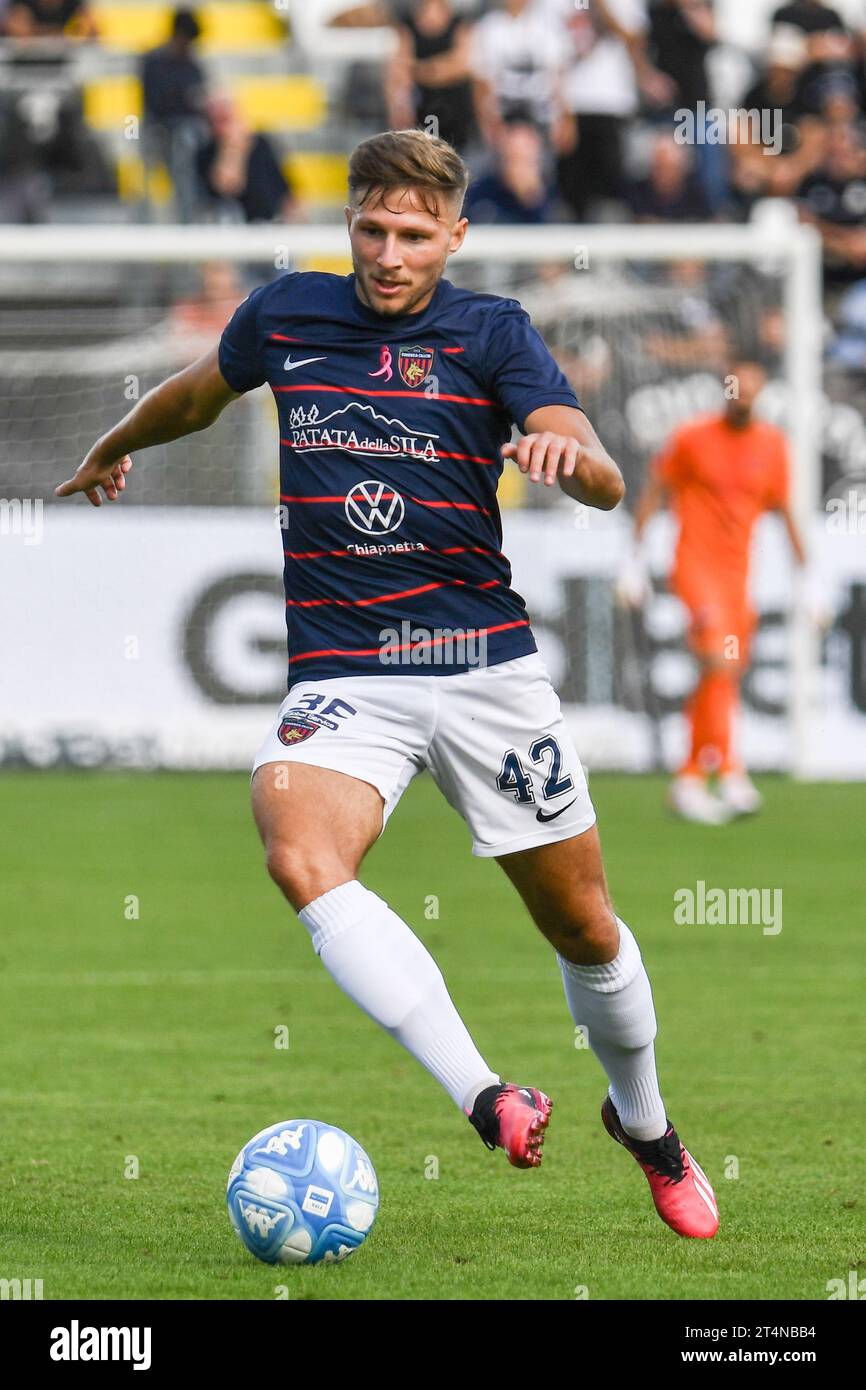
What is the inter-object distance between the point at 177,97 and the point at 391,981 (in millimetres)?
15332

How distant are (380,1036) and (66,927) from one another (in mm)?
2696

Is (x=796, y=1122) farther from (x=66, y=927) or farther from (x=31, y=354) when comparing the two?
(x=31, y=354)

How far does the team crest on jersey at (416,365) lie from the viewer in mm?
4871

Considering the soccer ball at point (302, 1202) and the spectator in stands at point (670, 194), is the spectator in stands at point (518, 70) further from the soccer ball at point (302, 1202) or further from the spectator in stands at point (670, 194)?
the soccer ball at point (302, 1202)

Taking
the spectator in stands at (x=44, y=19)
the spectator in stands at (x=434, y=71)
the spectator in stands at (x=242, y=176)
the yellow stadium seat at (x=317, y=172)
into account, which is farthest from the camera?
the yellow stadium seat at (x=317, y=172)

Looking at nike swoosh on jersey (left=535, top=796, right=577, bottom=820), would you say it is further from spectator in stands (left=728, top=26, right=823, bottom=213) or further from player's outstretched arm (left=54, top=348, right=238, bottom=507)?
spectator in stands (left=728, top=26, right=823, bottom=213)

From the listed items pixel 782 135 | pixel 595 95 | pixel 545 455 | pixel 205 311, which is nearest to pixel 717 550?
pixel 205 311

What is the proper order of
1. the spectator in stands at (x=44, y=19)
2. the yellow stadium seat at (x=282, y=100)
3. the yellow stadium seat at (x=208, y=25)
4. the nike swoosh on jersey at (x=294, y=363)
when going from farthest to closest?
the yellow stadium seat at (x=208, y=25) < the yellow stadium seat at (x=282, y=100) < the spectator in stands at (x=44, y=19) < the nike swoosh on jersey at (x=294, y=363)

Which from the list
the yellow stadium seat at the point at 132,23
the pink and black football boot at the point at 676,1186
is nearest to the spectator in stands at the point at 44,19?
the yellow stadium seat at the point at 132,23

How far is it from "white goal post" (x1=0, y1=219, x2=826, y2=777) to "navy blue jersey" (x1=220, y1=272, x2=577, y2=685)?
10.3m

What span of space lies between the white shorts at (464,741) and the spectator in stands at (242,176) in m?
14.2

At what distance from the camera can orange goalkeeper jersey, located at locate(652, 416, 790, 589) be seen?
13.9 meters

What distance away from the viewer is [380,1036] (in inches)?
307

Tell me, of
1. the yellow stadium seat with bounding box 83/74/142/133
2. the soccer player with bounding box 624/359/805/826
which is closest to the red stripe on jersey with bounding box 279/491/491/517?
the soccer player with bounding box 624/359/805/826
